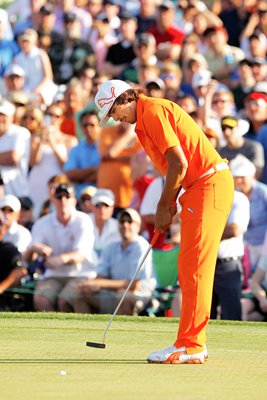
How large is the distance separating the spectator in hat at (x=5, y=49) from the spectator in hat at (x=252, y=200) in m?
5.38

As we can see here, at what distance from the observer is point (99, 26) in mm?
18141

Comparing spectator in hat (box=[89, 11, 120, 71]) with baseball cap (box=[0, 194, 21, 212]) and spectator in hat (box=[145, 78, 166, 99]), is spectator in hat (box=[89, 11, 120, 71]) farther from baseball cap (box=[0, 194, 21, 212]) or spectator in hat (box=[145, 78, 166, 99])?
baseball cap (box=[0, 194, 21, 212])

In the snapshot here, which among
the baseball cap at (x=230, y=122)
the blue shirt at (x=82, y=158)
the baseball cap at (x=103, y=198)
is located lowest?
the blue shirt at (x=82, y=158)

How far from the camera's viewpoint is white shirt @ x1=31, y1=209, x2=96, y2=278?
1227cm

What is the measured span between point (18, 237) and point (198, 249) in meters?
5.40

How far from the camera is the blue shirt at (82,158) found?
14242 millimetres

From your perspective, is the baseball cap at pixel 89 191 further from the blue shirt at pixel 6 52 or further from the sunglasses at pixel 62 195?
the blue shirt at pixel 6 52

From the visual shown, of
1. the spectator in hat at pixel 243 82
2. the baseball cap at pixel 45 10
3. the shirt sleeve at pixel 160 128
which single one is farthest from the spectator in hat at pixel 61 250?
the baseball cap at pixel 45 10

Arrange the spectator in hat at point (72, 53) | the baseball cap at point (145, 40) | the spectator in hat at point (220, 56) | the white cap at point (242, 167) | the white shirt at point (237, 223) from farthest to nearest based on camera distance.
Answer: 1. the spectator in hat at point (72, 53)
2. the spectator in hat at point (220, 56)
3. the baseball cap at point (145, 40)
4. the white cap at point (242, 167)
5. the white shirt at point (237, 223)

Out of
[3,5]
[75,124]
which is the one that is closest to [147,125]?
[75,124]

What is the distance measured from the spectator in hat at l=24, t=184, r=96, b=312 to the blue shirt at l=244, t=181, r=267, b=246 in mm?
1568

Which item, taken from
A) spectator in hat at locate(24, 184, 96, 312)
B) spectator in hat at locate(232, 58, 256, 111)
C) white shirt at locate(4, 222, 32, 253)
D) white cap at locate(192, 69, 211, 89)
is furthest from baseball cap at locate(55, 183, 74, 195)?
spectator in hat at locate(232, 58, 256, 111)

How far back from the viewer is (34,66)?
660 inches

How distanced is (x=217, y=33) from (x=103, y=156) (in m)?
3.56
